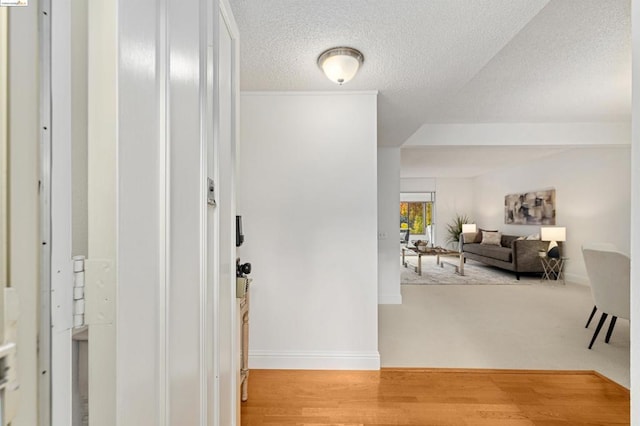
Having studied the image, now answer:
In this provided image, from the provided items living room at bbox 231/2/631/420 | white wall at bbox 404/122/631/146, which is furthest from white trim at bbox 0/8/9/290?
white wall at bbox 404/122/631/146

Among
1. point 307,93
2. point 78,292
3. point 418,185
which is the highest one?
point 307,93

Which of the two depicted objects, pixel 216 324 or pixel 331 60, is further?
pixel 331 60

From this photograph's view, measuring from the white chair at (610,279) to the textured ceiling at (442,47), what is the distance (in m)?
1.64

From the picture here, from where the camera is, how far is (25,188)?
427 millimetres

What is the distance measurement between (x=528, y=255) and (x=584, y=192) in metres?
1.50

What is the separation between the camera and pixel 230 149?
1493 millimetres

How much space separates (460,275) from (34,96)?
7339mm

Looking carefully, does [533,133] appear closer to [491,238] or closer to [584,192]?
[584,192]

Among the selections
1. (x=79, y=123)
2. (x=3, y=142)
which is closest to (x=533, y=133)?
(x=79, y=123)

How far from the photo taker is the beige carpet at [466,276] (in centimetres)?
615

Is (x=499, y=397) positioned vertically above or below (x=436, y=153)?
below

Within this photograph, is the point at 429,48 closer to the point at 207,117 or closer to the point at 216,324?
→ the point at 207,117

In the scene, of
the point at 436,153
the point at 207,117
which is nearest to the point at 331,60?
the point at 207,117

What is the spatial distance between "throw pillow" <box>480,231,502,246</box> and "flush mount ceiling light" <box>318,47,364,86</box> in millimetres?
7302
